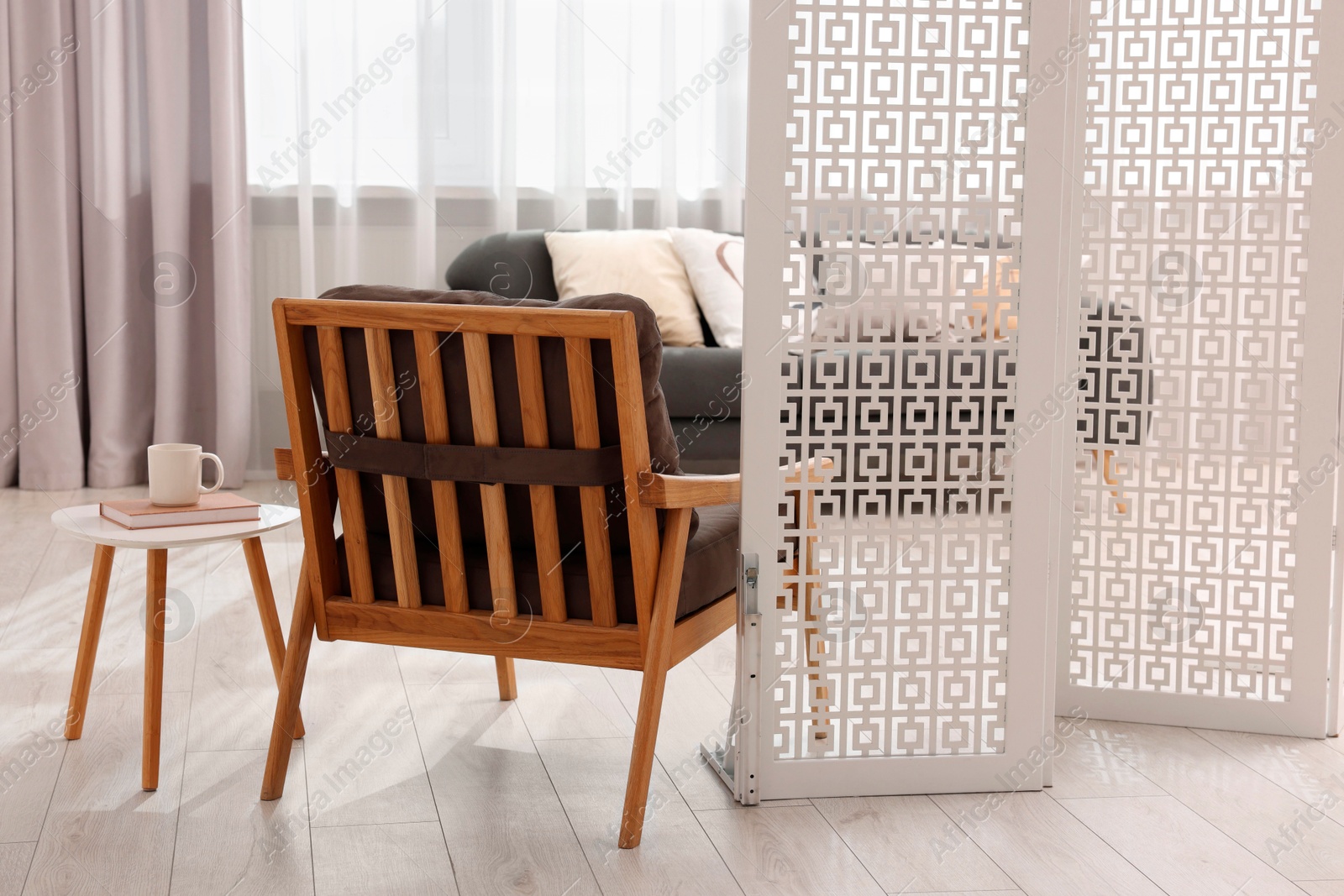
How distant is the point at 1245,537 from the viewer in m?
2.08

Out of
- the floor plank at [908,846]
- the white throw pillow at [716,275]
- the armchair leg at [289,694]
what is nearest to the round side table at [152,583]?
the armchair leg at [289,694]

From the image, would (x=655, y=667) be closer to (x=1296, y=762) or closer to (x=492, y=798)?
(x=492, y=798)

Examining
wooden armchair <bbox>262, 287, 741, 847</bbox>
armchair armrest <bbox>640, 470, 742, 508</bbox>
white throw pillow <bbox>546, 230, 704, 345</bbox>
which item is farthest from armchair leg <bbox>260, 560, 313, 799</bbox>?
white throw pillow <bbox>546, 230, 704, 345</bbox>

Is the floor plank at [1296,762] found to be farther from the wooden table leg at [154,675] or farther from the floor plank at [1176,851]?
the wooden table leg at [154,675]

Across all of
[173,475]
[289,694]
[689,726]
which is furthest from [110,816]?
[689,726]

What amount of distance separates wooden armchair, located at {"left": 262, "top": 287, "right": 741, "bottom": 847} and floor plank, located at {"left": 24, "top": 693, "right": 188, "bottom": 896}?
18 cm

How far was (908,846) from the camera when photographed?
5.46 ft

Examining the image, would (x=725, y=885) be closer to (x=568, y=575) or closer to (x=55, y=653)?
(x=568, y=575)

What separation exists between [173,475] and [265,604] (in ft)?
0.86

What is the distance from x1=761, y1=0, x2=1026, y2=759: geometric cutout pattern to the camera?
1730 mm

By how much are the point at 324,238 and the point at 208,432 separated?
0.81m

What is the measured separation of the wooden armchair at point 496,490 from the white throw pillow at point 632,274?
222 cm

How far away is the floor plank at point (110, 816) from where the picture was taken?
154 centimetres

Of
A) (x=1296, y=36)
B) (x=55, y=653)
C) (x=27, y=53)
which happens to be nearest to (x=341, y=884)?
(x=55, y=653)
